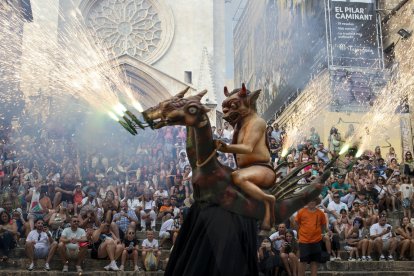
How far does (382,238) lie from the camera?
1145 cm

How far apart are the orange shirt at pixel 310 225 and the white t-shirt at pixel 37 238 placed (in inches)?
168

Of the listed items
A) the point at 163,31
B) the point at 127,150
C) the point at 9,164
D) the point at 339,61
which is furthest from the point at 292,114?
the point at 9,164

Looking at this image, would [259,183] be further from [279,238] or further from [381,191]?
[381,191]

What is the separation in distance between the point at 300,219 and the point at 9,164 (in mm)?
7744

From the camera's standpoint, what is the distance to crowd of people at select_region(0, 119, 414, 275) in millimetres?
9961

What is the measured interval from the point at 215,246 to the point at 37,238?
19.2 feet

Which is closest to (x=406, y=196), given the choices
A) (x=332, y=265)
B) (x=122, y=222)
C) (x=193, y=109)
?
(x=332, y=265)

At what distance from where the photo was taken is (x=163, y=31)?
3038cm

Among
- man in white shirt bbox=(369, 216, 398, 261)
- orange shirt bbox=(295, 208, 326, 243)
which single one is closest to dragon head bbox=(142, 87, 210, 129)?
orange shirt bbox=(295, 208, 326, 243)

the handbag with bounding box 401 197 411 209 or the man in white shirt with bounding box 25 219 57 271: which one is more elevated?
the handbag with bounding box 401 197 411 209

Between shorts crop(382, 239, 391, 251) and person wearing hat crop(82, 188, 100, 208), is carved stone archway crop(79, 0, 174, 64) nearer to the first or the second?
person wearing hat crop(82, 188, 100, 208)

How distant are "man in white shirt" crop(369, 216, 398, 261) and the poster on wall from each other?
42.5 feet

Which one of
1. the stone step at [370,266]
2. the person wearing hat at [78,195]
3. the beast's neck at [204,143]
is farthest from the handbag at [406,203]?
the beast's neck at [204,143]

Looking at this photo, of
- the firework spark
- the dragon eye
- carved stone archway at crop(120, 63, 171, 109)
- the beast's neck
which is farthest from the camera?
carved stone archway at crop(120, 63, 171, 109)
